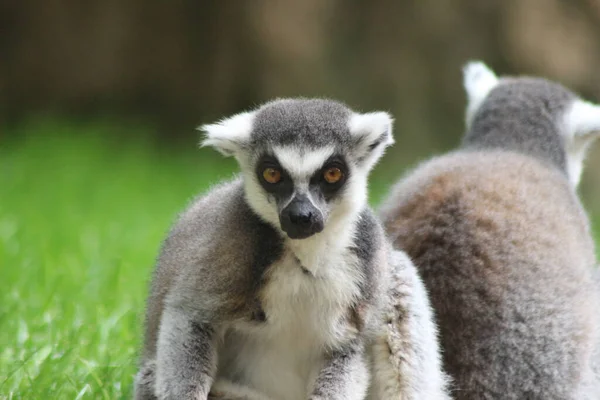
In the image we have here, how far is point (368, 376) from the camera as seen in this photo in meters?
4.16

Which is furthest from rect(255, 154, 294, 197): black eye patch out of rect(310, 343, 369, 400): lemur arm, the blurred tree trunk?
the blurred tree trunk

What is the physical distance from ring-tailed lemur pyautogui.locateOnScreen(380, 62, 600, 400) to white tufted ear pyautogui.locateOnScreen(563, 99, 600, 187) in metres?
0.54

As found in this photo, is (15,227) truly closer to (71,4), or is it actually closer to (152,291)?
(152,291)

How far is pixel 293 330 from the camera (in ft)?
13.0

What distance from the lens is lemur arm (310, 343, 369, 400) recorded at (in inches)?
156

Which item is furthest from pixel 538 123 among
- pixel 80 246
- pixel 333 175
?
pixel 80 246

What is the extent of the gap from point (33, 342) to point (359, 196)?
A: 2244mm

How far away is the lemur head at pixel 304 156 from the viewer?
12.4 ft

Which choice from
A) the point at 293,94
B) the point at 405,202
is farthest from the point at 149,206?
the point at 405,202

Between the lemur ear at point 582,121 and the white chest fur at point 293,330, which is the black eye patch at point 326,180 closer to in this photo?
the white chest fur at point 293,330

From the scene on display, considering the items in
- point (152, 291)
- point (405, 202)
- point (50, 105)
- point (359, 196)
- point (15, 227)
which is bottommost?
point (152, 291)

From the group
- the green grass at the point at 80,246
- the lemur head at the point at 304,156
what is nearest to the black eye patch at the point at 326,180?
the lemur head at the point at 304,156

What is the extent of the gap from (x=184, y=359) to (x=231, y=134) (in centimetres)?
102

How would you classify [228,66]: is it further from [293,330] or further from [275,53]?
[293,330]
